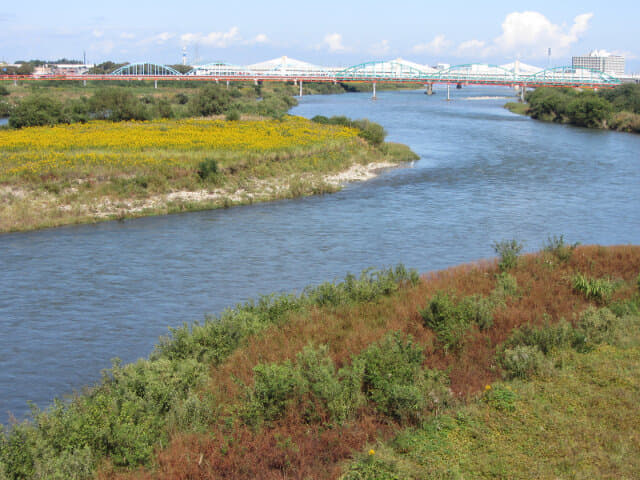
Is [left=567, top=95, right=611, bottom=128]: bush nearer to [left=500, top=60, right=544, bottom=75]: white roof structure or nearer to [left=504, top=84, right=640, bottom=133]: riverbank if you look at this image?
[left=504, top=84, right=640, bottom=133]: riverbank

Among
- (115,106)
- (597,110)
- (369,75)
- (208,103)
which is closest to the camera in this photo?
(115,106)

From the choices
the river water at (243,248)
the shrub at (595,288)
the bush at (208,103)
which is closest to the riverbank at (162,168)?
the river water at (243,248)

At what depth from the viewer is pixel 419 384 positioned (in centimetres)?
818

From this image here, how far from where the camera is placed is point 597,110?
6216 centimetres

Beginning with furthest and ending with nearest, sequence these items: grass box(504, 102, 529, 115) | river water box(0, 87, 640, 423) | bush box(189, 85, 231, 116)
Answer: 1. grass box(504, 102, 529, 115)
2. bush box(189, 85, 231, 116)
3. river water box(0, 87, 640, 423)

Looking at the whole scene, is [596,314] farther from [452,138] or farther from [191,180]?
[452,138]

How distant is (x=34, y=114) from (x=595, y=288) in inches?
1584

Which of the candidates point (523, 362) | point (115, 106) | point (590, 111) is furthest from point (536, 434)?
point (590, 111)

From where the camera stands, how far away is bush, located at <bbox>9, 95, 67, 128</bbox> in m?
42.1

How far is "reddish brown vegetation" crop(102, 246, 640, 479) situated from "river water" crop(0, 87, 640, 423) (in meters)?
3.78

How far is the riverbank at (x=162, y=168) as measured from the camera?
23969 millimetres

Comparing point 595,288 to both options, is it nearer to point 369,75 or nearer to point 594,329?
point 594,329

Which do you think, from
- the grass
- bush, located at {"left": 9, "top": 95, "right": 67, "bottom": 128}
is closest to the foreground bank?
bush, located at {"left": 9, "top": 95, "right": 67, "bottom": 128}

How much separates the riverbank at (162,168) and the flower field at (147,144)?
0.18 ft
